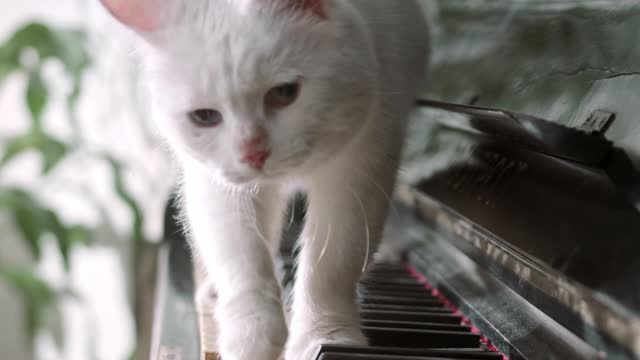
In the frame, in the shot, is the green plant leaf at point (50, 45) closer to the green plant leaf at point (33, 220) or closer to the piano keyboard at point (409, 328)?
the green plant leaf at point (33, 220)

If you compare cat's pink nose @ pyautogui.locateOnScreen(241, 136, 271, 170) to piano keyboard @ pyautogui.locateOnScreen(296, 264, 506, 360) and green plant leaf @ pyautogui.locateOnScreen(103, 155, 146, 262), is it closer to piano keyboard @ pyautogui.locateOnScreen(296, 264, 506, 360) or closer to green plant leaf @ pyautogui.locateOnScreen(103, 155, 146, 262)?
piano keyboard @ pyautogui.locateOnScreen(296, 264, 506, 360)

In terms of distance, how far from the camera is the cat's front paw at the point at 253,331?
2.69ft

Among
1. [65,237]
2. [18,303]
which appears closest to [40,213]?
[65,237]

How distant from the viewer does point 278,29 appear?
2.50ft

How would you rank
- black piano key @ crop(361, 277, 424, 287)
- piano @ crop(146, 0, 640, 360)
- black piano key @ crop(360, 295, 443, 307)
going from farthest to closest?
black piano key @ crop(361, 277, 424, 287) → black piano key @ crop(360, 295, 443, 307) → piano @ crop(146, 0, 640, 360)

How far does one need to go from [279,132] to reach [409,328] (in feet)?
0.82

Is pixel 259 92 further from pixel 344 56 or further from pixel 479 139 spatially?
pixel 479 139

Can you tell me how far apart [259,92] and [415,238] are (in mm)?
576

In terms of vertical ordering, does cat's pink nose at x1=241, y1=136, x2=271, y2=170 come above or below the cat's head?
below

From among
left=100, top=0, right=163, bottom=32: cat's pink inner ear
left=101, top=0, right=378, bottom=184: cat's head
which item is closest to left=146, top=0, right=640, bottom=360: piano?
left=101, top=0, right=378, bottom=184: cat's head

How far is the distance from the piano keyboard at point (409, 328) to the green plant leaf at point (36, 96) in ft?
2.86

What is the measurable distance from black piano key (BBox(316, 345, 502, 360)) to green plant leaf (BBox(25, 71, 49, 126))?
3.64ft

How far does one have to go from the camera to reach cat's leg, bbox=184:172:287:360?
834mm

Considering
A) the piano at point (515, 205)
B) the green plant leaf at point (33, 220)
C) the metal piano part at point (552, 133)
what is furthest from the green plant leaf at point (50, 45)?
the metal piano part at point (552, 133)
